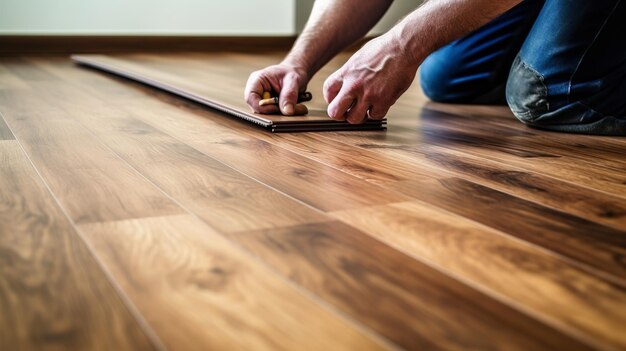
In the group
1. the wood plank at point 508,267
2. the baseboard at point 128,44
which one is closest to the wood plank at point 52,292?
the wood plank at point 508,267

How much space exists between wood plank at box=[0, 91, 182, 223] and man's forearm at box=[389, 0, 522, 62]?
602 mm

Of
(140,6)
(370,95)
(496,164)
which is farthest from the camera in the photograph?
(140,6)

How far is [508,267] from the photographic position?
2.49 feet

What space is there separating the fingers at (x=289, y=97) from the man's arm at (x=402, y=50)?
0.55ft

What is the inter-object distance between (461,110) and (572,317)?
56.0 inches

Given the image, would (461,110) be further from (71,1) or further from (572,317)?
(71,1)

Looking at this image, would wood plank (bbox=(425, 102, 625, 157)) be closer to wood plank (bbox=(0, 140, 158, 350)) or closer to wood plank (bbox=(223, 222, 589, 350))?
wood plank (bbox=(223, 222, 589, 350))

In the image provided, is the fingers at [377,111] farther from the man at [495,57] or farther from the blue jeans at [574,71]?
the blue jeans at [574,71]

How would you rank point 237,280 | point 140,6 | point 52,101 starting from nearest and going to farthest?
1. point 237,280
2. point 52,101
3. point 140,6

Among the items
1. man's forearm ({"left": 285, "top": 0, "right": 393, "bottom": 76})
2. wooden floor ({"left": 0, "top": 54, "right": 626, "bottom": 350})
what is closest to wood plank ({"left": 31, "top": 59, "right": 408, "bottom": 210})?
wooden floor ({"left": 0, "top": 54, "right": 626, "bottom": 350})

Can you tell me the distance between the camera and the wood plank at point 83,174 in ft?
3.10

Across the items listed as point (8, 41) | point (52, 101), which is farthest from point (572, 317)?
point (8, 41)

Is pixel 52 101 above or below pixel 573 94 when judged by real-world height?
below

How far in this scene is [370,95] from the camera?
145 cm
